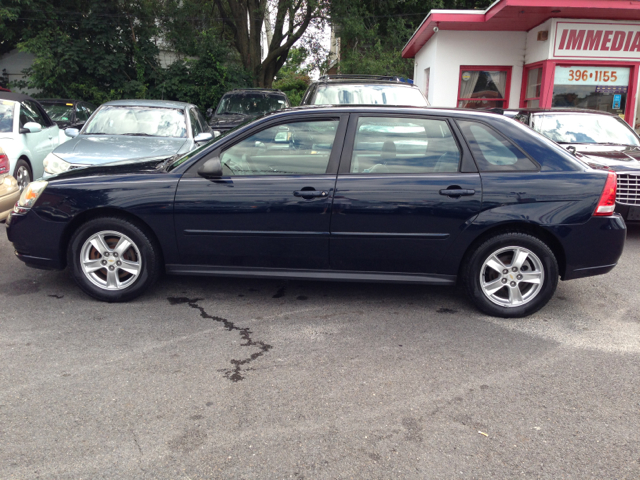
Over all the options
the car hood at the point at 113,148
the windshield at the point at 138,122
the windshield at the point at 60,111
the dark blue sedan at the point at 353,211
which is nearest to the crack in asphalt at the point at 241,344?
the dark blue sedan at the point at 353,211

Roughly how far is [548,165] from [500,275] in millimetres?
944

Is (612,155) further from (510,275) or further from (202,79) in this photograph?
(202,79)

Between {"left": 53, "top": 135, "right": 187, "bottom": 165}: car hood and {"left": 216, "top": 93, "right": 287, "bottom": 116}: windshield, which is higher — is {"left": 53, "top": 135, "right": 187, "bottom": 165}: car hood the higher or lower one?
the lower one

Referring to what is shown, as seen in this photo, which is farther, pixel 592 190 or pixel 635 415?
pixel 592 190

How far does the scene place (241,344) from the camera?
4086mm

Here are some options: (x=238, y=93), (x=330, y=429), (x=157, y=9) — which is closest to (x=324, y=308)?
(x=330, y=429)

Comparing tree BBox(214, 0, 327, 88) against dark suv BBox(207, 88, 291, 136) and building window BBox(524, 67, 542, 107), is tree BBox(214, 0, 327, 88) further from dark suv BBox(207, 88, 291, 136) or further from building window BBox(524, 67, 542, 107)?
building window BBox(524, 67, 542, 107)

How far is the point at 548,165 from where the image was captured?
461 cm

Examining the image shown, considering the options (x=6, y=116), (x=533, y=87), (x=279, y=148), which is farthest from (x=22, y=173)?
(x=533, y=87)

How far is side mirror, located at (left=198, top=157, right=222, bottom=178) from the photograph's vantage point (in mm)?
4594

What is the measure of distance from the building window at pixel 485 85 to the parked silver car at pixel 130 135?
8.02m

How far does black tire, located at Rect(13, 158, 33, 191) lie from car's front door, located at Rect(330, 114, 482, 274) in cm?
619

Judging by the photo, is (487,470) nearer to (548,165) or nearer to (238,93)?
(548,165)

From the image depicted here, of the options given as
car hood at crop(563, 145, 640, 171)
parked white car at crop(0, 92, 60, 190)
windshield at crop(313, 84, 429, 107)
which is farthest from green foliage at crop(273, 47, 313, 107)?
→ car hood at crop(563, 145, 640, 171)
